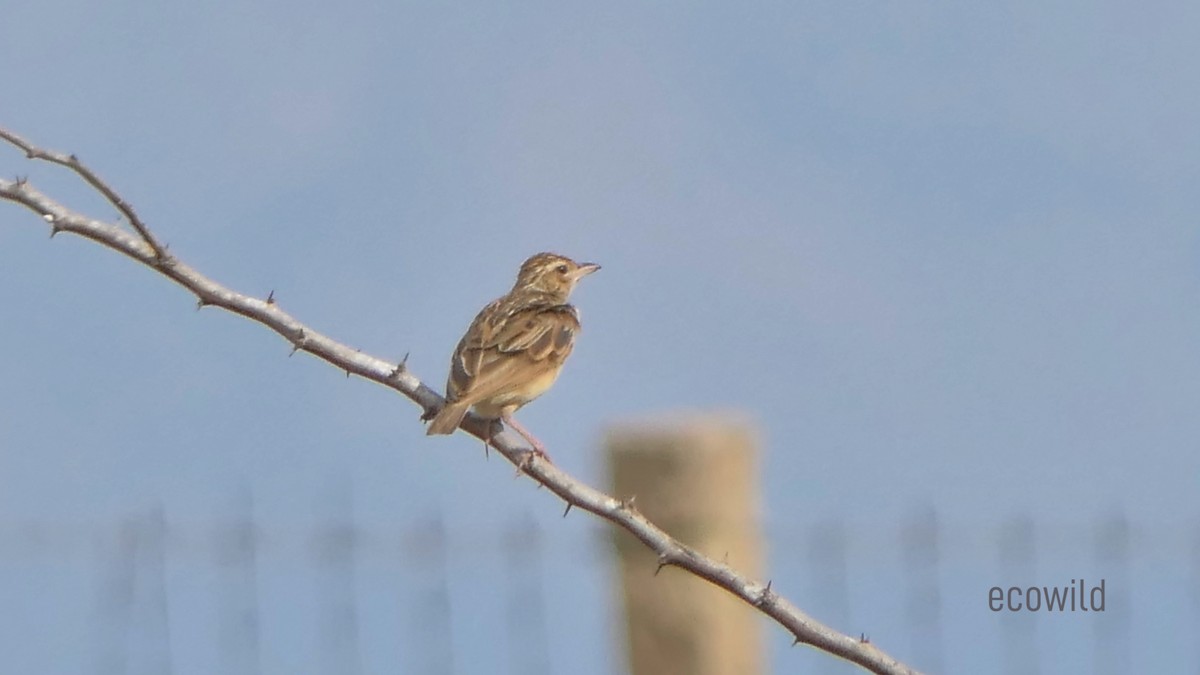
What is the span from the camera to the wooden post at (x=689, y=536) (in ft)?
30.8

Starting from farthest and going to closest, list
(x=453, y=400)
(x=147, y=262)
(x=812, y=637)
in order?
(x=453, y=400), (x=147, y=262), (x=812, y=637)

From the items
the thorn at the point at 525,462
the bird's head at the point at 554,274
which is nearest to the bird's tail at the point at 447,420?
the thorn at the point at 525,462

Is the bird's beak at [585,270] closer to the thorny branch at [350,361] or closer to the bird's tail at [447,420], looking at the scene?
the bird's tail at [447,420]

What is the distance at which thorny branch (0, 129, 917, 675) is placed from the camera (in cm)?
475

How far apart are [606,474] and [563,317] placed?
0.81 meters

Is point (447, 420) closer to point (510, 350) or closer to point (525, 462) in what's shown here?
point (510, 350)

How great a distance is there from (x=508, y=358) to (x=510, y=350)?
11 centimetres

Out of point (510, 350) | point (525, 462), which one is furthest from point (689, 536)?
point (525, 462)

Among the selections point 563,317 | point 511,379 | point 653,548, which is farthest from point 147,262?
point 563,317

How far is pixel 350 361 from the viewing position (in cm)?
540

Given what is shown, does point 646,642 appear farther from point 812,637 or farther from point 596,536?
point 812,637

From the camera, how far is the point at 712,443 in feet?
31.0

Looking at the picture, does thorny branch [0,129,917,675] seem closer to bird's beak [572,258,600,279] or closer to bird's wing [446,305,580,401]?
bird's wing [446,305,580,401]

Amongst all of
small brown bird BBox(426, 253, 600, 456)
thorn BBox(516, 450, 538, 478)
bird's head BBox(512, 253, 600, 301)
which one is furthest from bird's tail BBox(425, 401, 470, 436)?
bird's head BBox(512, 253, 600, 301)
